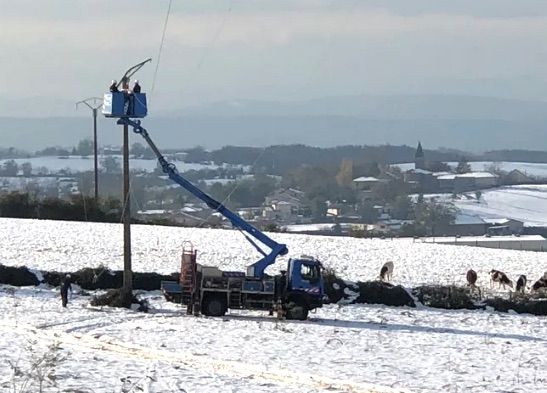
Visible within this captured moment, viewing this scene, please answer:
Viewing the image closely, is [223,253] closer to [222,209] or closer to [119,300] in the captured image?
[222,209]

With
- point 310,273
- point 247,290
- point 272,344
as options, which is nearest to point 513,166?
point 310,273

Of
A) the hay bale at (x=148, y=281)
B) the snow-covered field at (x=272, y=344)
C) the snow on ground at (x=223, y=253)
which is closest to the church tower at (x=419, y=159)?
the snow on ground at (x=223, y=253)

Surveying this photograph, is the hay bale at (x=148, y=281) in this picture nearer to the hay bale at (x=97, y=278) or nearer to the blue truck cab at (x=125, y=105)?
the hay bale at (x=97, y=278)

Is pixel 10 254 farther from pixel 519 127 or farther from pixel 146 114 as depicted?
pixel 519 127

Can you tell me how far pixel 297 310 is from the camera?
27.9 metres

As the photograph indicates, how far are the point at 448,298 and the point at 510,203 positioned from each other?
71782mm

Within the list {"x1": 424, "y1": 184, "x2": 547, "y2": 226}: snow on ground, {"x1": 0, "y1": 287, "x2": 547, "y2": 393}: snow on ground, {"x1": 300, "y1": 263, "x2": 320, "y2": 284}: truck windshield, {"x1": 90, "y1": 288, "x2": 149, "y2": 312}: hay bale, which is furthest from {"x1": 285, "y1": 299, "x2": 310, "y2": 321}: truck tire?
{"x1": 424, "y1": 184, "x2": 547, "y2": 226}: snow on ground

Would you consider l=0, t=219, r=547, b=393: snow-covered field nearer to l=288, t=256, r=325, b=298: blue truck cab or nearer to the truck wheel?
the truck wheel

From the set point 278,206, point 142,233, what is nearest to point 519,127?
point 278,206

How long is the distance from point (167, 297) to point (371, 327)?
571 cm

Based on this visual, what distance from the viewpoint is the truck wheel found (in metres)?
27.9

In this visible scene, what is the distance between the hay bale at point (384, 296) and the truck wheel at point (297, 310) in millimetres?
5939

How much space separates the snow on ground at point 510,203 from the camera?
95188 mm

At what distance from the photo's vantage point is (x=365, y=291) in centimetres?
3388
